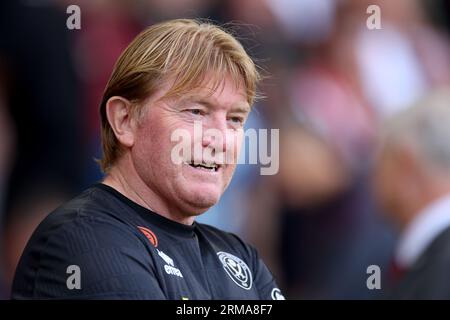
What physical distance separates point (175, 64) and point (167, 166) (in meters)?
0.31

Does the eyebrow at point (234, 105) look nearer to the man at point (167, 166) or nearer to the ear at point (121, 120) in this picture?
the man at point (167, 166)

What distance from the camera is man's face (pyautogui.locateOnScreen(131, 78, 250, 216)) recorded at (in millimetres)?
2807

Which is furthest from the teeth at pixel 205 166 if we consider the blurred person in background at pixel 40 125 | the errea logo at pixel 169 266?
the blurred person in background at pixel 40 125

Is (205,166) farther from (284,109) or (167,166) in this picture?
(284,109)

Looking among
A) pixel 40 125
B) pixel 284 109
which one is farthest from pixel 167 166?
pixel 284 109

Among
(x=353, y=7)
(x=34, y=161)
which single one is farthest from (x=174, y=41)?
(x=353, y=7)

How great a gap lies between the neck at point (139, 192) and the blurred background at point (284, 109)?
1.74 metres

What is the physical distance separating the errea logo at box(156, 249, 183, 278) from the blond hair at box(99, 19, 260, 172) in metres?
0.43

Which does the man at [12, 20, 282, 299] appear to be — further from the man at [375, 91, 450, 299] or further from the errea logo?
the man at [375, 91, 450, 299]

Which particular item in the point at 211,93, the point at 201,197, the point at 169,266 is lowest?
the point at 169,266

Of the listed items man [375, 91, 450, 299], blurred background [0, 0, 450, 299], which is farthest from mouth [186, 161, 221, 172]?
blurred background [0, 0, 450, 299]

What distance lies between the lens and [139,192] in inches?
113
